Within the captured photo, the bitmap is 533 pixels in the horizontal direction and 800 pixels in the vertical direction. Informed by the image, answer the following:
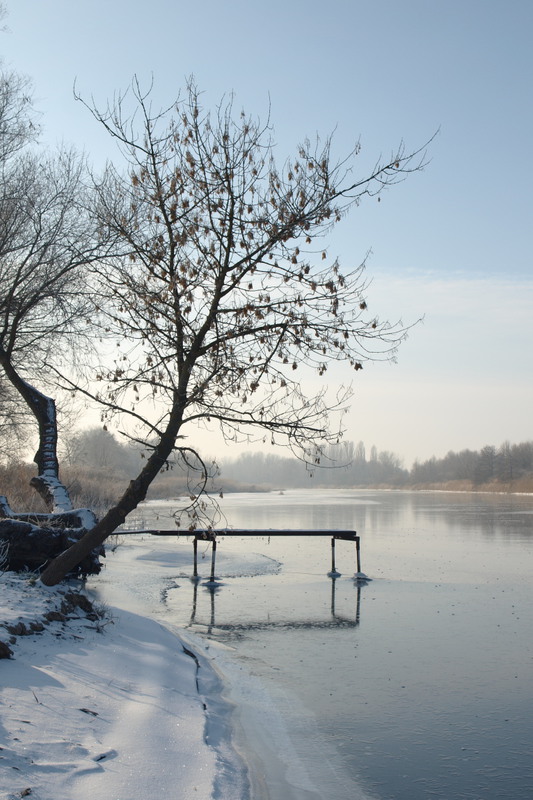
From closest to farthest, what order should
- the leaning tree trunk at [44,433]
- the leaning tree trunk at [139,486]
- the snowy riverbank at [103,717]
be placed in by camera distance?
the snowy riverbank at [103,717], the leaning tree trunk at [139,486], the leaning tree trunk at [44,433]

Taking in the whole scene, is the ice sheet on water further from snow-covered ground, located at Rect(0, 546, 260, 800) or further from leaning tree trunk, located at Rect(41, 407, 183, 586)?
snow-covered ground, located at Rect(0, 546, 260, 800)

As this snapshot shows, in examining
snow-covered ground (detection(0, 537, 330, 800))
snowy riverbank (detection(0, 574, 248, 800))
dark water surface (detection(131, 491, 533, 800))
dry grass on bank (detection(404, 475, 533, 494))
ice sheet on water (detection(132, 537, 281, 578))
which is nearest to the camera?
snowy riverbank (detection(0, 574, 248, 800))

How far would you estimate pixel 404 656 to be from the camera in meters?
11.1

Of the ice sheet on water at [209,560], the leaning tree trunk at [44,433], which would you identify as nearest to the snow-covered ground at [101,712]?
the leaning tree trunk at [44,433]

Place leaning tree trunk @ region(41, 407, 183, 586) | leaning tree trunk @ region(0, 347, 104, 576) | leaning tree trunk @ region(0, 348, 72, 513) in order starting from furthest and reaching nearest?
leaning tree trunk @ region(0, 348, 72, 513), leaning tree trunk @ region(0, 347, 104, 576), leaning tree trunk @ region(41, 407, 183, 586)

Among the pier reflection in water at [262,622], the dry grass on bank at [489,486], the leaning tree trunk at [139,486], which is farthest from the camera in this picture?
the dry grass on bank at [489,486]

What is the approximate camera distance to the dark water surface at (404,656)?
7.09 meters

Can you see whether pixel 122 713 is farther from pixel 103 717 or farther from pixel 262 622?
pixel 262 622

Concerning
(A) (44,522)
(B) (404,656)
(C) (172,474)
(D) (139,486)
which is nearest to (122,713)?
(D) (139,486)

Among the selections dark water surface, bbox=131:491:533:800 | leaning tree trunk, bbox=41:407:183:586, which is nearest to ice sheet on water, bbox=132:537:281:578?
dark water surface, bbox=131:491:533:800

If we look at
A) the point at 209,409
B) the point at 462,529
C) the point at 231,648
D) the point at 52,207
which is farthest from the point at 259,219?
the point at 462,529

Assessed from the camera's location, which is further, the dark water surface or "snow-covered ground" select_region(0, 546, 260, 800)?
the dark water surface

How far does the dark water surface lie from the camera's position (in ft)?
23.2

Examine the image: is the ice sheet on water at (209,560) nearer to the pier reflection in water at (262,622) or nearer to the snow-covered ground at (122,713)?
the pier reflection in water at (262,622)
